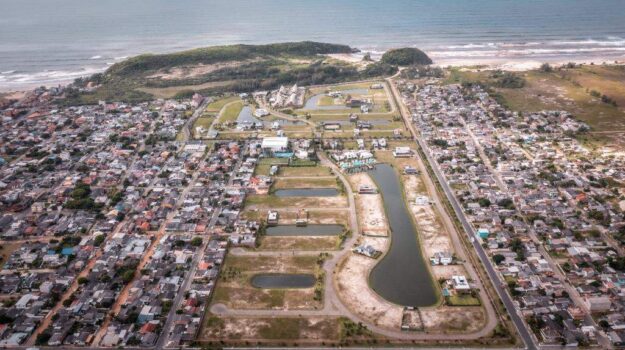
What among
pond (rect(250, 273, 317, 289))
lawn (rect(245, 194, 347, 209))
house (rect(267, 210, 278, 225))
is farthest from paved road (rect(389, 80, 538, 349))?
house (rect(267, 210, 278, 225))

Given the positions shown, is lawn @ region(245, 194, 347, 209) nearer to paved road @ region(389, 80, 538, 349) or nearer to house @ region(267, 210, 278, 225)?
house @ region(267, 210, 278, 225)

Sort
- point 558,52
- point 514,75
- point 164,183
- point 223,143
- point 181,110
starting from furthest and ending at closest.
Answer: point 558,52, point 514,75, point 181,110, point 223,143, point 164,183

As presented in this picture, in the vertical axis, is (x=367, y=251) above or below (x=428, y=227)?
below

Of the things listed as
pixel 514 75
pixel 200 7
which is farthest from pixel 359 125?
pixel 200 7

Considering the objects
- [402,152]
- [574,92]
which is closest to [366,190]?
[402,152]

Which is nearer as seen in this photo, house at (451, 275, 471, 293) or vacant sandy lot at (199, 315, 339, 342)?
vacant sandy lot at (199, 315, 339, 342)

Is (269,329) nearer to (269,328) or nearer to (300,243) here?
(269,328)

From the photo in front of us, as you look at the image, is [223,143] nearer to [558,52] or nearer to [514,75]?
[514,75]
